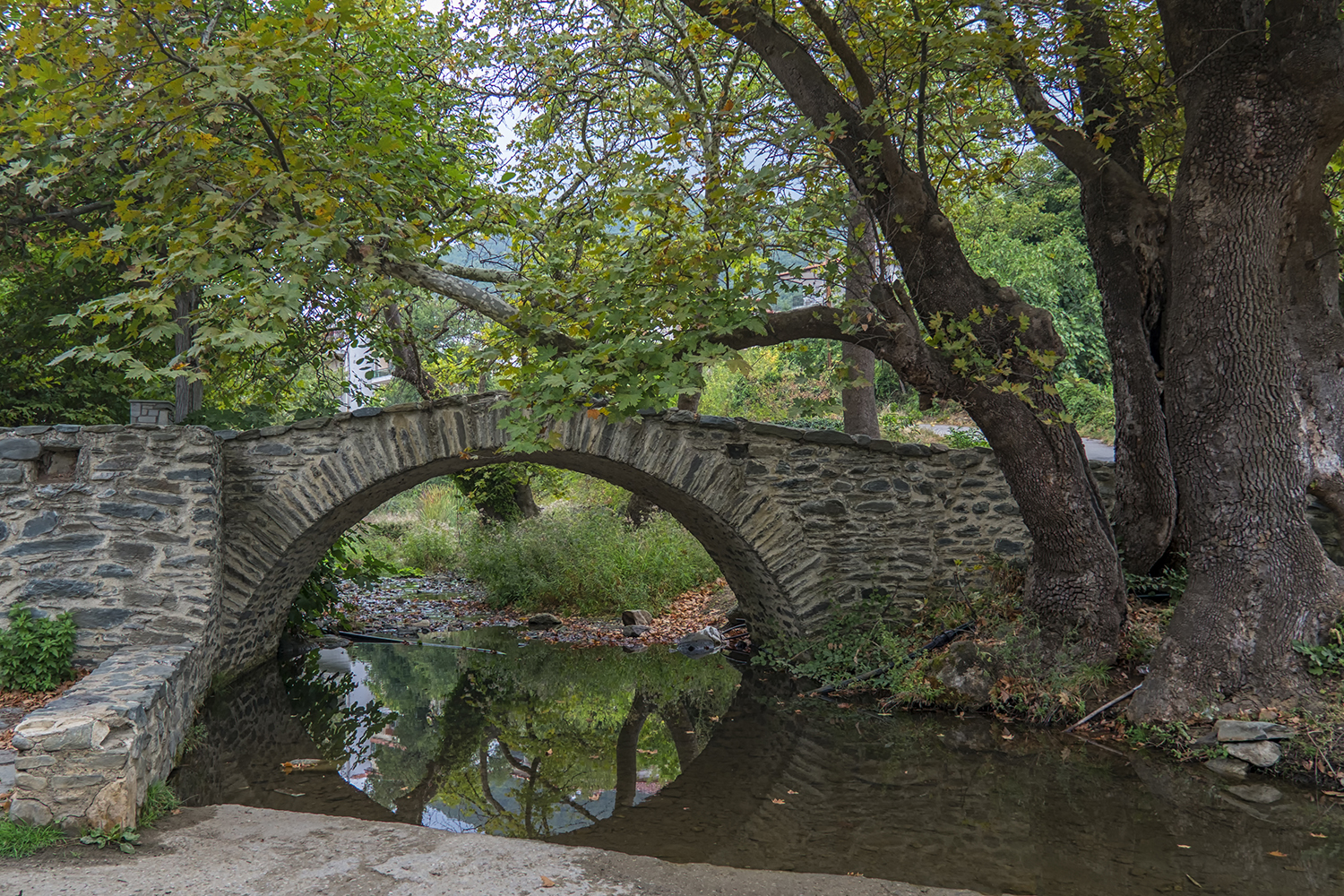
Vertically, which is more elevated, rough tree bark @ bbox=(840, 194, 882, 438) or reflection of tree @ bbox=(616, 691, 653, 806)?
rough tree bark @ bbox=(840, 194, 882, 438)

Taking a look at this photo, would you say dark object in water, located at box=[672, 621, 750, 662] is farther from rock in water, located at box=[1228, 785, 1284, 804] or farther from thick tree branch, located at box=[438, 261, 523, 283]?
rock in water, located at box=[1228, 785, 1284, 804]

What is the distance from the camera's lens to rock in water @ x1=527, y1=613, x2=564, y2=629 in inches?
395

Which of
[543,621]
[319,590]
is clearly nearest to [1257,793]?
[543,621]

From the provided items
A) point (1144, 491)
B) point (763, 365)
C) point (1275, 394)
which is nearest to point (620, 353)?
point (1275, 394)

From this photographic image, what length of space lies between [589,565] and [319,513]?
4401 mm

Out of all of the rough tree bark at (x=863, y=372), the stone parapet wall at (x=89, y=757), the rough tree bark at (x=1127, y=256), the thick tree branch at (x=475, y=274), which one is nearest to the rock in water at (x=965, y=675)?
the rough tree bark at (x=1127, y=256)

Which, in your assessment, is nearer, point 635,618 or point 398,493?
point 398,493

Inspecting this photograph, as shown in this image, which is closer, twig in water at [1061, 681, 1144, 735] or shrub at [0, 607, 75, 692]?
shrub at [0, 607, 75, 692]

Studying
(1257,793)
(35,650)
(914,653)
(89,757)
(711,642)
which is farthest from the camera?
(711,642)

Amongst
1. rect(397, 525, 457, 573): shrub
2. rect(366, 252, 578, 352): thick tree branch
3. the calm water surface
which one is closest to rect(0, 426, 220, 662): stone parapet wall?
the calm water surface

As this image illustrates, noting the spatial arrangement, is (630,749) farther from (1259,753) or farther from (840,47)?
(840,47)

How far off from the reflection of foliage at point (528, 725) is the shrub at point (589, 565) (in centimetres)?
167

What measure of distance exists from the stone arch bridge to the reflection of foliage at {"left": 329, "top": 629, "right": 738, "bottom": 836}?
1082mm

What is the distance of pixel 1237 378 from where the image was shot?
505 centimetres
